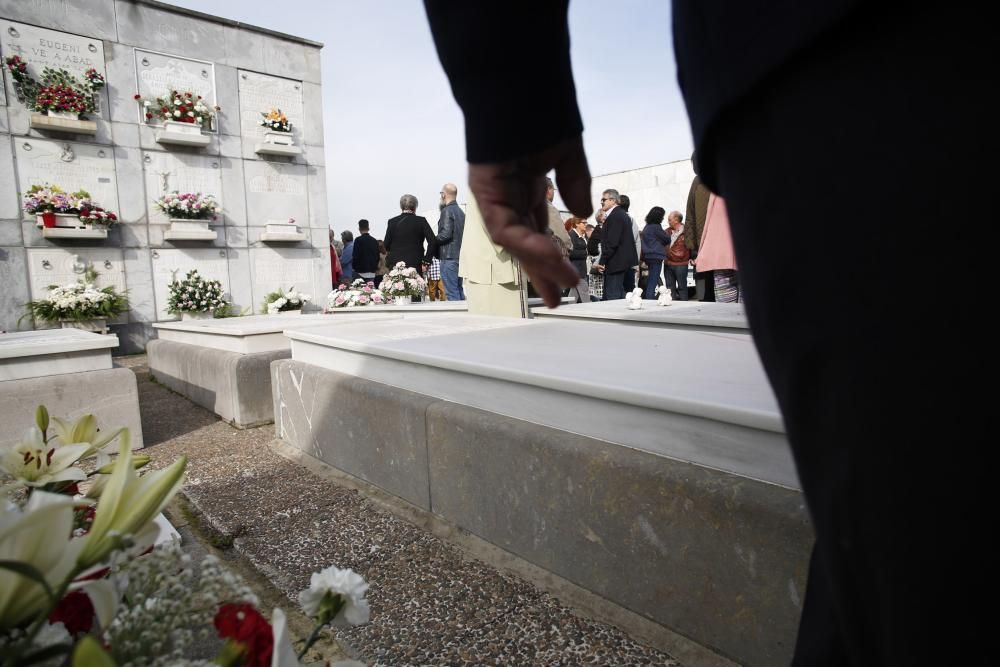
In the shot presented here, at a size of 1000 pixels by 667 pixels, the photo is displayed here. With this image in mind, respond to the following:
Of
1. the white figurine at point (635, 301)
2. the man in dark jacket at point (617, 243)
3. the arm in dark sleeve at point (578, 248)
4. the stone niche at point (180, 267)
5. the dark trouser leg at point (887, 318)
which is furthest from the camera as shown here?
the stone niche at point (180, 267)

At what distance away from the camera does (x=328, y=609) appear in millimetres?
669

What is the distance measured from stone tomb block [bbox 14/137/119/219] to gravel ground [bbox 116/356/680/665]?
6.70 m

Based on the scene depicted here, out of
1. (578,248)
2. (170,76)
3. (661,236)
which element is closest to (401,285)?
(578,248)

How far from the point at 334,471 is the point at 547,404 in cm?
128

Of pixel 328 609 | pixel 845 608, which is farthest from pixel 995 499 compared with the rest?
pixel 328 609

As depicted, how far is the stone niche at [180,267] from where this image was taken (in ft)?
27.1

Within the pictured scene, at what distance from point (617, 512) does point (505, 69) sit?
1.17 m

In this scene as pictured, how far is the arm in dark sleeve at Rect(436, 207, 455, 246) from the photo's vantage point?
A: 7.89 m

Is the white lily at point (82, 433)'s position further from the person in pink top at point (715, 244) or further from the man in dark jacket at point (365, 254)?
the man in dark jacket at point (365, 254)

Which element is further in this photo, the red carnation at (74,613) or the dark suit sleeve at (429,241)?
the dark suit sleeve at (429,241)

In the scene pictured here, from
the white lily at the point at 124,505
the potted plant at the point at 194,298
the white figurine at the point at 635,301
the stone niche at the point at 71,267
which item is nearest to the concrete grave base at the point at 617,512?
the white lily at the point at 124,505

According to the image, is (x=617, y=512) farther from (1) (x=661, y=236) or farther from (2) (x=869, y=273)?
(1) (x=661, y=236)

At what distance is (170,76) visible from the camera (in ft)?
28.0

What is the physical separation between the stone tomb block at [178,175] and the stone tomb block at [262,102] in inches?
25.9
